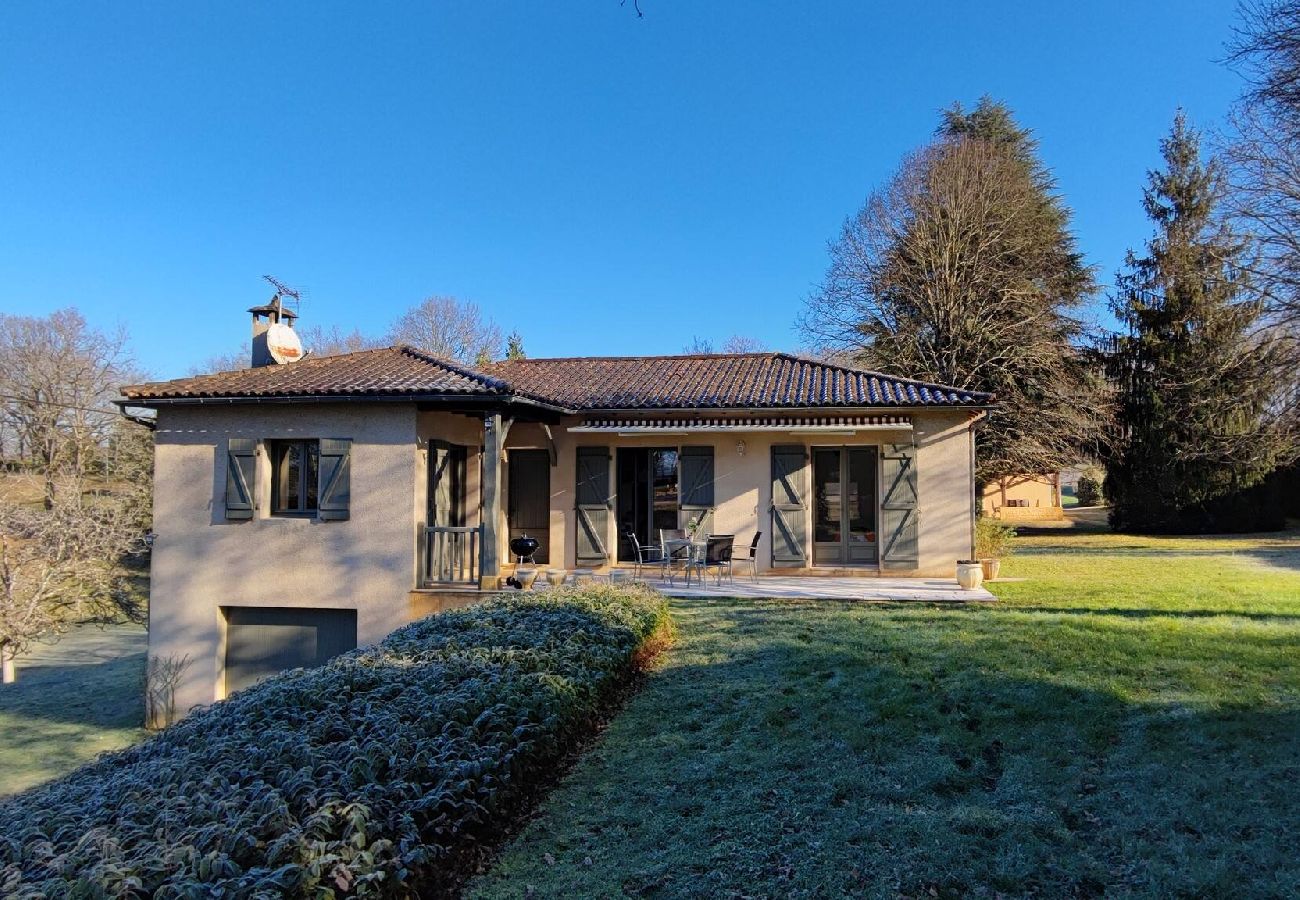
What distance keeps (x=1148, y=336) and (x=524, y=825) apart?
31.2 m

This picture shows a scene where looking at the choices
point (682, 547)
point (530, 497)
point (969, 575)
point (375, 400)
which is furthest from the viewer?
point (530, 497)

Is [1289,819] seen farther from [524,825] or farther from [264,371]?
[264,371]

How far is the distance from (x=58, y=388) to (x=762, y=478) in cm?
3235

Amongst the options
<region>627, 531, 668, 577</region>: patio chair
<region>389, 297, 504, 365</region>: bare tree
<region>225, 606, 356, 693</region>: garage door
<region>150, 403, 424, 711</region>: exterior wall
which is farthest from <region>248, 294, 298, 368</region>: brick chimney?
Answer: <region>389, 297, 504, 365</region>: bare tree

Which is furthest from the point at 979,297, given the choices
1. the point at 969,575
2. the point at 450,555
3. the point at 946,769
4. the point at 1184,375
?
the point at 946,769

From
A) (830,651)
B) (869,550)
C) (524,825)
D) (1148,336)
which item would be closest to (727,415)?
(869,550)

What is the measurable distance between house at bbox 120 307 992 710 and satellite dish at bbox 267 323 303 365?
331 mm

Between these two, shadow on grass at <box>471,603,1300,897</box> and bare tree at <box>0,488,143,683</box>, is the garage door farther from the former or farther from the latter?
bare tree at <box>0,488,143,683</box>

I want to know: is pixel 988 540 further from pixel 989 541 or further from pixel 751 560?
pixel 751 560

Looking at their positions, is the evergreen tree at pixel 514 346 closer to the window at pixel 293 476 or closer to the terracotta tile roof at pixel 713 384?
the terracotta tile roof at pixel 713 384

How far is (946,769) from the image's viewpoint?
5992mm

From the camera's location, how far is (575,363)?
21.1 m

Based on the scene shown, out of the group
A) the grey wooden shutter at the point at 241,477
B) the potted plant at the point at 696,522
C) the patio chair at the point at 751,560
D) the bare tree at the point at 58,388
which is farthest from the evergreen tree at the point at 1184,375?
Result: the bare tree at the point at 58,388

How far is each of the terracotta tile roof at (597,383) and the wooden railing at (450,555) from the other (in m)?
2.79
